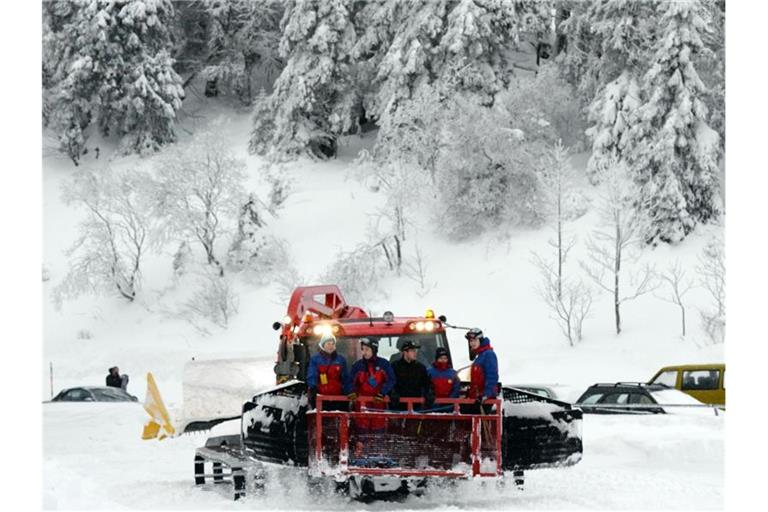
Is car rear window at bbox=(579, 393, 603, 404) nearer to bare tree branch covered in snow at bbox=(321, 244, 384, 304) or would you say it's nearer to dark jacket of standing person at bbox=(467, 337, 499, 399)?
dark jacket of standing person at bbox=(467, 337, 499, 399)

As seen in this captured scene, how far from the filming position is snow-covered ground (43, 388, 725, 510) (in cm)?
1287

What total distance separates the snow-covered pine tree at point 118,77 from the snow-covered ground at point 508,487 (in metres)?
40.8

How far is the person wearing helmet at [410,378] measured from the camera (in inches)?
526

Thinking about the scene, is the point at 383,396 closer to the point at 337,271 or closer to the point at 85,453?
the point at 85,453

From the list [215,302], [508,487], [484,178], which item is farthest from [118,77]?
[508,487]

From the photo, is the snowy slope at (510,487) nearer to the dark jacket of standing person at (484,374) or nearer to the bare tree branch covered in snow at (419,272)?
the dark jacket of standing person at (484,374)

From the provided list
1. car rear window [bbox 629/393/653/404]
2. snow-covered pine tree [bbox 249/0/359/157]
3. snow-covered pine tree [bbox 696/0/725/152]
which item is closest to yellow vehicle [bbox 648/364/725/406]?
car rear window [bbox 629/393/653/404]

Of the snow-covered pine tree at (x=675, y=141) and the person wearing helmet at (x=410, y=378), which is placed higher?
the snow-covered pine tree at (x=675, y=141)

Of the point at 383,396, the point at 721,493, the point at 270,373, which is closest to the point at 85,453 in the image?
the point at 270,373

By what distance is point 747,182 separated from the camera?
1252cm

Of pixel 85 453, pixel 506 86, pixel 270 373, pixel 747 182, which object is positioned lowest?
pixel 85 453

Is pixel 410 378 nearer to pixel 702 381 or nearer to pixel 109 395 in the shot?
pixel 702 381

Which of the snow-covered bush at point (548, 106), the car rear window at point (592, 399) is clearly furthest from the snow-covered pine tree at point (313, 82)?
the car rear window at point (592, 399)

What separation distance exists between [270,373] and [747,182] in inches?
351
